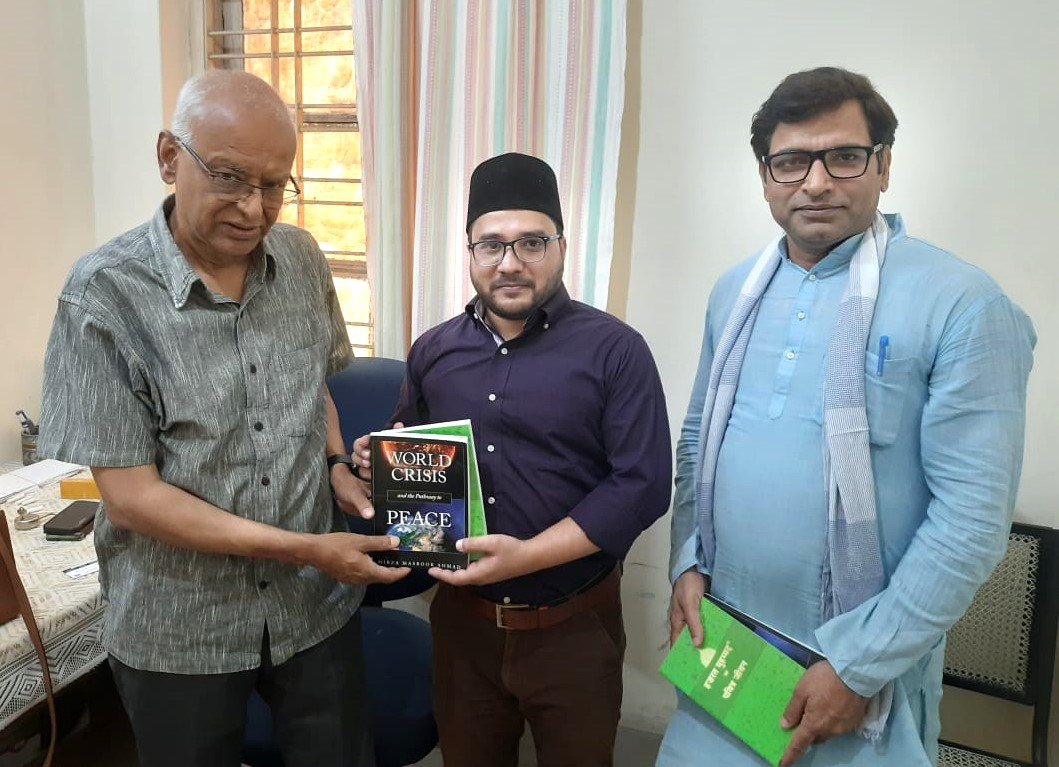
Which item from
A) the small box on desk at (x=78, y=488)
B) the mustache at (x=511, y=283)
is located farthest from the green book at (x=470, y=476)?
the small box on desk at (x=78, y=488)

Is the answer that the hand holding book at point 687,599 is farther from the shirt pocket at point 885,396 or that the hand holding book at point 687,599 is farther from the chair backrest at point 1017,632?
the chair backrest at point 1017,632

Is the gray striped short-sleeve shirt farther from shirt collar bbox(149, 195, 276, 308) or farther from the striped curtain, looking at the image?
the striped curtain

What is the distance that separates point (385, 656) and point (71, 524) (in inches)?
34.5

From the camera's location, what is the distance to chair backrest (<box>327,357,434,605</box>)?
2008mm

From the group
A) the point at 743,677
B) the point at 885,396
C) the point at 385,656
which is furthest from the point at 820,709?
the point at 385,656

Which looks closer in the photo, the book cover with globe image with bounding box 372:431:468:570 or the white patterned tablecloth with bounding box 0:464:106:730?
the book cover with globe image with bounding box 372:431:468:570

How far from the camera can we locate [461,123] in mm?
2098

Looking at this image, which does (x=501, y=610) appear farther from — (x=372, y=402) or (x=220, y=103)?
(x=220, y=103)

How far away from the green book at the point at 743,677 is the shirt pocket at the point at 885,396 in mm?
371

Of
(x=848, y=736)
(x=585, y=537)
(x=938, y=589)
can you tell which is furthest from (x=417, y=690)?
(x=938, y=589)

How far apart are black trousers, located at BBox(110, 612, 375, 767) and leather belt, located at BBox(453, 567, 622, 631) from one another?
0.26m

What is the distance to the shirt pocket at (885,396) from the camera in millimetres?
1114

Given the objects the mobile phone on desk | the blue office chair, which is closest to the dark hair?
the blue office chair

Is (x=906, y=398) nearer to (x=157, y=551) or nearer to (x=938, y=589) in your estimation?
(x=938, y=589)
